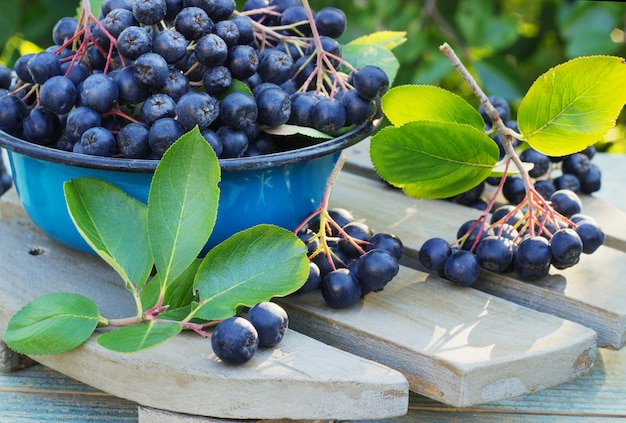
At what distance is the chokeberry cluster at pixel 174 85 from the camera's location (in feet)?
3.46

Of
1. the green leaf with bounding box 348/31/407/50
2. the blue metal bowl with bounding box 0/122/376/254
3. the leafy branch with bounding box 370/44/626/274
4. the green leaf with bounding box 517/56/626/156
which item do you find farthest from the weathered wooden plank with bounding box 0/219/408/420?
the green leaf with bounding box 348/31/407/50

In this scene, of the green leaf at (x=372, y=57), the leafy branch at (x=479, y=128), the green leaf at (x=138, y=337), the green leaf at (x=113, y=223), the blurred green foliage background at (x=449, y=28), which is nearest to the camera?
the green leaf at (x=138, y=337)

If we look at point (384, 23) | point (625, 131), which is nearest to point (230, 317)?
point (384, 23)

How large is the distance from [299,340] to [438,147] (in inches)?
13.3

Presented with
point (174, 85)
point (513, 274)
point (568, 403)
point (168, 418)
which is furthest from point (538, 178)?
point (168, 418)

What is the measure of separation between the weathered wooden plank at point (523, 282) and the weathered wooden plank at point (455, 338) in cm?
6

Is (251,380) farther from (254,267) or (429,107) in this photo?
(429,107)

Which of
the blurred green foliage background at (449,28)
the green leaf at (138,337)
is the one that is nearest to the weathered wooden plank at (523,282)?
the green leaf at (138,337)

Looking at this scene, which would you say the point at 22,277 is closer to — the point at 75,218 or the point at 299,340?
the point at 75,218

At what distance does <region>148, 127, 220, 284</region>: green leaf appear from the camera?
3.19 feet

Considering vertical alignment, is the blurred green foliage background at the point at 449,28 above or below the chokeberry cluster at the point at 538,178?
above

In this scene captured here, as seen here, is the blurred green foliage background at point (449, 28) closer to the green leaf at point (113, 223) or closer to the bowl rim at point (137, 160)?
the bowl rim at point (137, 160)

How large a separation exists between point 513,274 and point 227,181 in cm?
46

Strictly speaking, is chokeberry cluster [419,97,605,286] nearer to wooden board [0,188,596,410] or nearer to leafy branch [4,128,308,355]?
wooden board [0,188,596,410]
